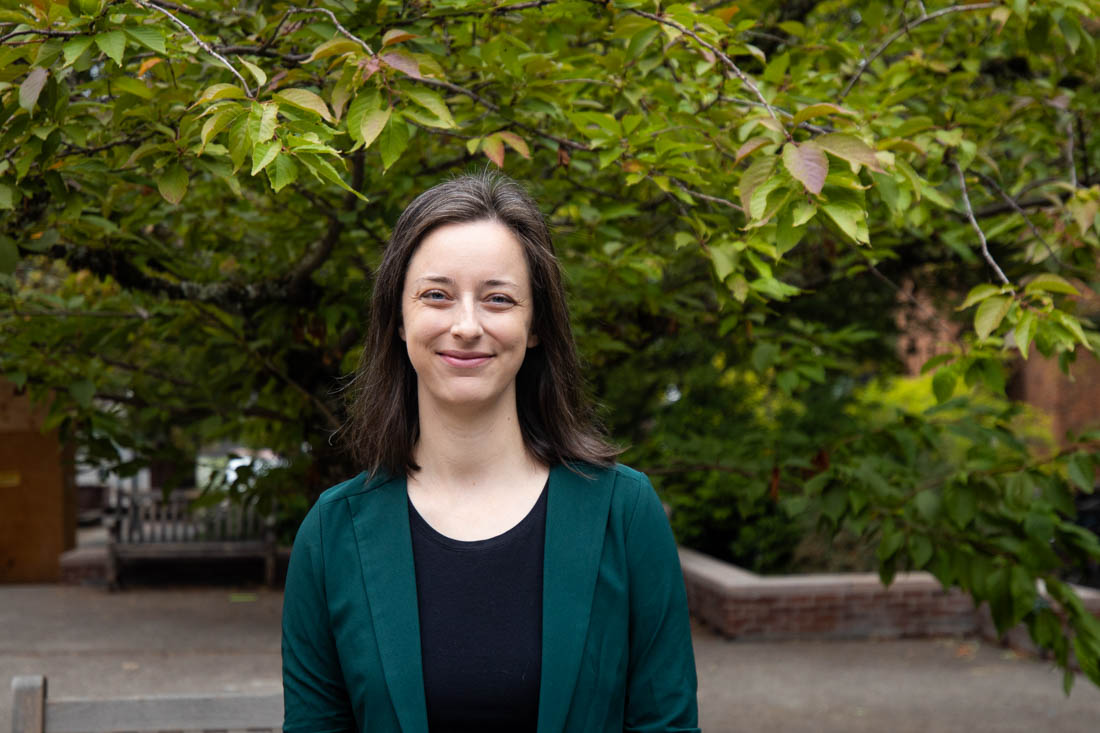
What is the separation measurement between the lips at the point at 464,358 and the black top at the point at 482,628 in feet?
0.94

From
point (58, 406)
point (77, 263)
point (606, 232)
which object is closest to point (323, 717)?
point (606, 232)

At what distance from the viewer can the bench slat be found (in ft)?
9.75

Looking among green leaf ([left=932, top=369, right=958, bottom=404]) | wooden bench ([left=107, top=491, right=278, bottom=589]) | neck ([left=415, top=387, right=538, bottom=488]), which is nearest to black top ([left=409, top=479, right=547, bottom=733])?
neck ([left=415, top=387, right=538, bottom=488])

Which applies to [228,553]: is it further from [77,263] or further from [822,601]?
[77,263]

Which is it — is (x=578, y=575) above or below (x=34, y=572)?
above

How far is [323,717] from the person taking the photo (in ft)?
6.08

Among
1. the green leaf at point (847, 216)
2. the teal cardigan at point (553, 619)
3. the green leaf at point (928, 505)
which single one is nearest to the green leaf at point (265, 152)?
the teal cardigan at point (553, 619)

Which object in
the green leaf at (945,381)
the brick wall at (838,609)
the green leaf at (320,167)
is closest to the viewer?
the green leaf at (320,167)

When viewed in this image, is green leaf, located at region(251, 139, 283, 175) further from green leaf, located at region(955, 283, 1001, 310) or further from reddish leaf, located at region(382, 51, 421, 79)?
green leaf, located at region(955, 283, 1001, 310)

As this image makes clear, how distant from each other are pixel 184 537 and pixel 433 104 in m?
9.33

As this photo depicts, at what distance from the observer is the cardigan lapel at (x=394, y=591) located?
174 cm

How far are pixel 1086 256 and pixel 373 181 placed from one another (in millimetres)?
2526

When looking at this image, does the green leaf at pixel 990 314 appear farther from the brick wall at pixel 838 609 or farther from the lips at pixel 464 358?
the brick wall at pixel 838 609

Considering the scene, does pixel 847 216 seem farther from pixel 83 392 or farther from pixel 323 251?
pixel 83 392
